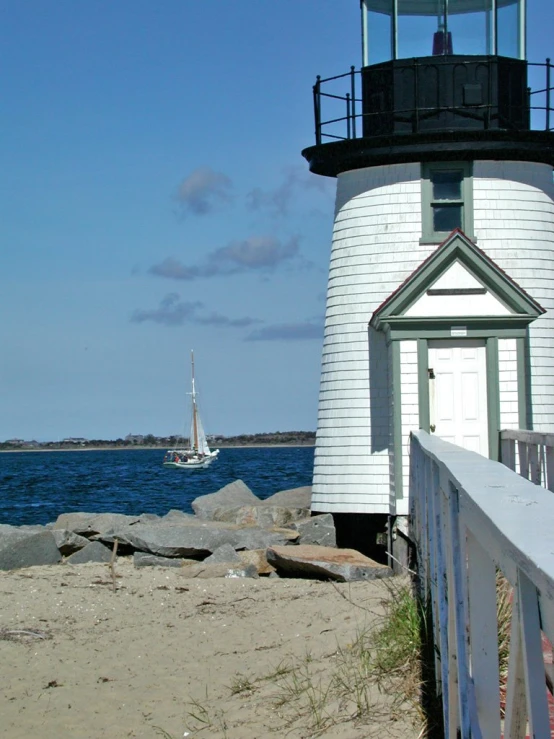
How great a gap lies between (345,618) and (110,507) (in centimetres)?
3260

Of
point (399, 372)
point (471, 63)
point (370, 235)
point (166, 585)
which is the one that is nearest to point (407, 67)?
point (471, 63)

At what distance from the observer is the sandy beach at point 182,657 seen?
6.68 meters

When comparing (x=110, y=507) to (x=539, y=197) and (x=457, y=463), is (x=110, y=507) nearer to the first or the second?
(x=539, y=197)

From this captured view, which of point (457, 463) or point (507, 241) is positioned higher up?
point (507, 241)

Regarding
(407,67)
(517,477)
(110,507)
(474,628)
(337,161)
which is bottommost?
(110,507)

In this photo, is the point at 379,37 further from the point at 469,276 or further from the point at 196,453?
the point at 196,453

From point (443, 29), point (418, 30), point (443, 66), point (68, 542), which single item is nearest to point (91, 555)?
point (68, 542)

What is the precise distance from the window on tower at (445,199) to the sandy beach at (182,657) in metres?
5.41

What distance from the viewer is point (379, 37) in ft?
49.2

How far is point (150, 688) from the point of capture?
794 centimetres

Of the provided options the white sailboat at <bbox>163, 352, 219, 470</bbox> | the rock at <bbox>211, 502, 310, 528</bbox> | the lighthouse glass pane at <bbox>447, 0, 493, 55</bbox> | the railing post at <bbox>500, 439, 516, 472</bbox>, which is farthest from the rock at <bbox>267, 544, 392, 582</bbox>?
the white sailboat at <bbox>163, 352, 219, 470</bbox>

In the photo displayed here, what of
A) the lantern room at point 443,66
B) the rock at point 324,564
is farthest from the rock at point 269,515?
the lantern room at point 443,66

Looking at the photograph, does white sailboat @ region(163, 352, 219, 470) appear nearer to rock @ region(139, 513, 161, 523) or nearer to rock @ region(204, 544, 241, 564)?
rock @ region(139, 513, 161, 523)

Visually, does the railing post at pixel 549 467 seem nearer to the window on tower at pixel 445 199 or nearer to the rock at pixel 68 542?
the window on tower at pixel 445 199
